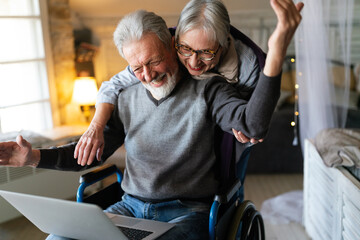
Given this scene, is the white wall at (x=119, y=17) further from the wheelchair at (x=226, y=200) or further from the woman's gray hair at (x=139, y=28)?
the woman's gray hair at (x=139, y=28)

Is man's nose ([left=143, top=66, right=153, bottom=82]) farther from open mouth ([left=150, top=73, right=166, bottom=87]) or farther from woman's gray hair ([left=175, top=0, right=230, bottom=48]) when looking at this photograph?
woman's gray hair ([left=175, top=0, right=230, bottom=48])

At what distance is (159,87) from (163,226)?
52 cm

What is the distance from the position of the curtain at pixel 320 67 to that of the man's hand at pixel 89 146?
5.37 feet

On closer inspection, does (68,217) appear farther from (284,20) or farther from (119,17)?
(119,17)

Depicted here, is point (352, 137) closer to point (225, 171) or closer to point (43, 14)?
point (225, 171)

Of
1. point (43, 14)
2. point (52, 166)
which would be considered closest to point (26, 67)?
point (43, 14)

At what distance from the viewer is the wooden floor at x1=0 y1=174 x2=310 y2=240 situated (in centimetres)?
280

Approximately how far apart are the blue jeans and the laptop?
0.20 ft

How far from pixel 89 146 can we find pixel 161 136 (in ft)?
0.94

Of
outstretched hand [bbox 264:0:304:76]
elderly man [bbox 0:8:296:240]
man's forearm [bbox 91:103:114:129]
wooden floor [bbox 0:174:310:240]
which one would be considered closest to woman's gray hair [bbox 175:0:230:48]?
elderly man [bbox 0:8:296:240]

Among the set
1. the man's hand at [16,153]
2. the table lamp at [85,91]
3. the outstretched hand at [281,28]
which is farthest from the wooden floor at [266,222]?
the outstretched hand at [281,28]

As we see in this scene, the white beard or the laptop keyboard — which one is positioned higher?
the white beard

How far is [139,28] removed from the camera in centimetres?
151

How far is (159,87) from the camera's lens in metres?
1.60
